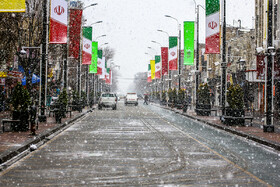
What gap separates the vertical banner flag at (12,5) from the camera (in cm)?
1495

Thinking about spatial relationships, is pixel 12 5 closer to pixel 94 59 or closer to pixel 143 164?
pixel 143 164

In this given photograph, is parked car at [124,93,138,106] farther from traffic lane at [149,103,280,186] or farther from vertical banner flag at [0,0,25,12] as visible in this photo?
vertical banner flag at [0,0,25,12]

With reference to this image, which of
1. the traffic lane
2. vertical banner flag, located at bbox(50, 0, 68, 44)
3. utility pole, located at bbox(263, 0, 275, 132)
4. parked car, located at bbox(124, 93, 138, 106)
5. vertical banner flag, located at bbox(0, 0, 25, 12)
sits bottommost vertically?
the traffic lane

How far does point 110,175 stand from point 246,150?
251 inches

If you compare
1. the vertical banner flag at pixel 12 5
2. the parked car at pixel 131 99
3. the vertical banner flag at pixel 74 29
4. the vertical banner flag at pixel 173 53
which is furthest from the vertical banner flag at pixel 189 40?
the parked car at pixel 131 99

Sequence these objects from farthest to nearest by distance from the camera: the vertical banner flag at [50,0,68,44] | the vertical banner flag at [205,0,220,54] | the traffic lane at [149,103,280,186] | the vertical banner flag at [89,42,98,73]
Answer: the vertical banner flag at [89,42,98,73], the vertical banner flag at [205,0,220,54], the vertical banner flag at [50,0,68,44], the traffic lane at [149,103,280,186]

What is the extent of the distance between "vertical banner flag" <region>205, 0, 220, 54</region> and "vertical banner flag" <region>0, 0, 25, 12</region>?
15325mm

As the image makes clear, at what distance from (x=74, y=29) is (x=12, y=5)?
1862 cm

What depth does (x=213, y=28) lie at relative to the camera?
28.2 m

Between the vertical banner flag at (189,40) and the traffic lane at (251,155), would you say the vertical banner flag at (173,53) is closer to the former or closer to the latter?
the vertical banner flag at (189,40)

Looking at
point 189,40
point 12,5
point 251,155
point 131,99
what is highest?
point 189,40

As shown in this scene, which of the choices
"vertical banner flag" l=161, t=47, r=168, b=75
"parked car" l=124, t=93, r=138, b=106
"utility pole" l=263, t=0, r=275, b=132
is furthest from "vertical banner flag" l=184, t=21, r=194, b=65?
"parked car" l=124, t=93, r=138, b=106

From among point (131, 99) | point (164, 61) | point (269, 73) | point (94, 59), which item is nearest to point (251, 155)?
point (269, 73)

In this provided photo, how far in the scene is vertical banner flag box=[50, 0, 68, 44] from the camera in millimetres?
23938
